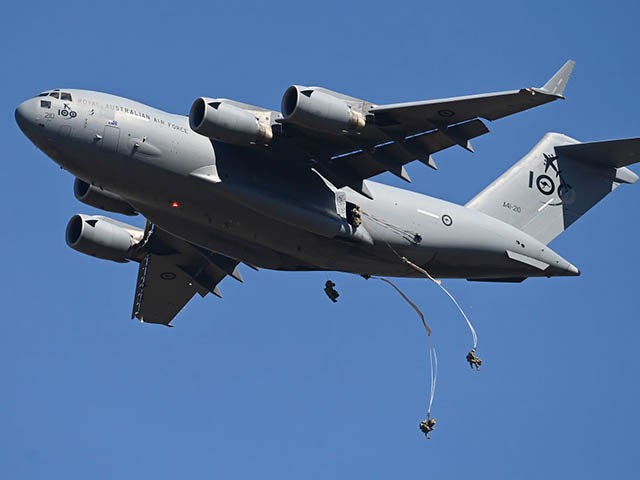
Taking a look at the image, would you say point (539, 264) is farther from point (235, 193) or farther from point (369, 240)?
point (235, 193)

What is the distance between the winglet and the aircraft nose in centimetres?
749

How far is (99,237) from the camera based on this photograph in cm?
2319

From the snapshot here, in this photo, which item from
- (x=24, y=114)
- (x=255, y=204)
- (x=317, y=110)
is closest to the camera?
(x=317, y=110)

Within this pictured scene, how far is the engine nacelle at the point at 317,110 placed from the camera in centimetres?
1894

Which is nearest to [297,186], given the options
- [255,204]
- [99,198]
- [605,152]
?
[255,204]

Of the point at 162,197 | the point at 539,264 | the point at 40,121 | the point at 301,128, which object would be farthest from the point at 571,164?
the point at 40,121

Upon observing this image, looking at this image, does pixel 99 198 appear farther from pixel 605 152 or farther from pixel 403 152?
pixel 605 152

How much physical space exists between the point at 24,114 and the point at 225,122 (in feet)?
9.74

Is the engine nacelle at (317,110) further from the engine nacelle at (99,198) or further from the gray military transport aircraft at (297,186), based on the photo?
the engine nacelle at (99,198)

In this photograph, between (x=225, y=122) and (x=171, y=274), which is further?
(x=171, y=274)

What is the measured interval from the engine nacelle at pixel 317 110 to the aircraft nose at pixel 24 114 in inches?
146

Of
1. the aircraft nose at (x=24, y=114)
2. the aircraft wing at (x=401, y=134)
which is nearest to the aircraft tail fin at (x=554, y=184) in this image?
the aircraft wing at (x=401, y=134)

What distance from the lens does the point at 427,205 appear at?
21.9 metres

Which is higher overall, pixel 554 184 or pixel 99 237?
pixel 554 184
